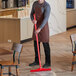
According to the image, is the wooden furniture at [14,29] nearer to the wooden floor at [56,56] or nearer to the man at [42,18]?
the wooden floor at [56,56]

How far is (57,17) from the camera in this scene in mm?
12188

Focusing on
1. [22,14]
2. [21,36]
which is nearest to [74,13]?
[22,14]

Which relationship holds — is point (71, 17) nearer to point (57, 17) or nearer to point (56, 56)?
point (57, 17)

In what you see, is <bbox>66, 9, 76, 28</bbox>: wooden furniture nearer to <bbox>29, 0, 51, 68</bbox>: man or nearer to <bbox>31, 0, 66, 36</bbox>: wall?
<bbox>31, 0, 66, 36</bbox>: wall

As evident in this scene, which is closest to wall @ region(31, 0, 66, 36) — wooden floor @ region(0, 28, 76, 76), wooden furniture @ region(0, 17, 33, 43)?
wooden floor @ region(0, 28, 76, 76)

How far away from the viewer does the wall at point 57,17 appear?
461 inches

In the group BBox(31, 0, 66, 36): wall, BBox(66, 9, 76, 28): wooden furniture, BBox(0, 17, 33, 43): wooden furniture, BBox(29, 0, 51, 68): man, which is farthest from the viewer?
BBox(66, 9, 76, 28): wooden furniture

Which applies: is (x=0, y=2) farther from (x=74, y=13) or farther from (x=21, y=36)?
(x=74, y=13)

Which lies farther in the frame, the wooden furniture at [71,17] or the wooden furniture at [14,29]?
the wooden furniture at [71,17]

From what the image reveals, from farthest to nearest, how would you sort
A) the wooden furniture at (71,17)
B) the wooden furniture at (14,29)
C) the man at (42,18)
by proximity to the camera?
the wooden furniture at (71,17)
the wooden furniture at (14,29)
the man at (42,18)

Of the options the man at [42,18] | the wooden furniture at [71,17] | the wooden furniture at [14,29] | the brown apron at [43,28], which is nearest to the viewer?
the man at [42,18]

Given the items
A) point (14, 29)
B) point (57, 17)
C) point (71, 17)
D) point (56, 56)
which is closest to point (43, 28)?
point (56, 56)

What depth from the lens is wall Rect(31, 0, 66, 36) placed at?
461 inches

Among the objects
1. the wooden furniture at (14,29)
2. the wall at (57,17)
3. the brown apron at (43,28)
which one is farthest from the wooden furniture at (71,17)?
the brown apron at (43,28)
